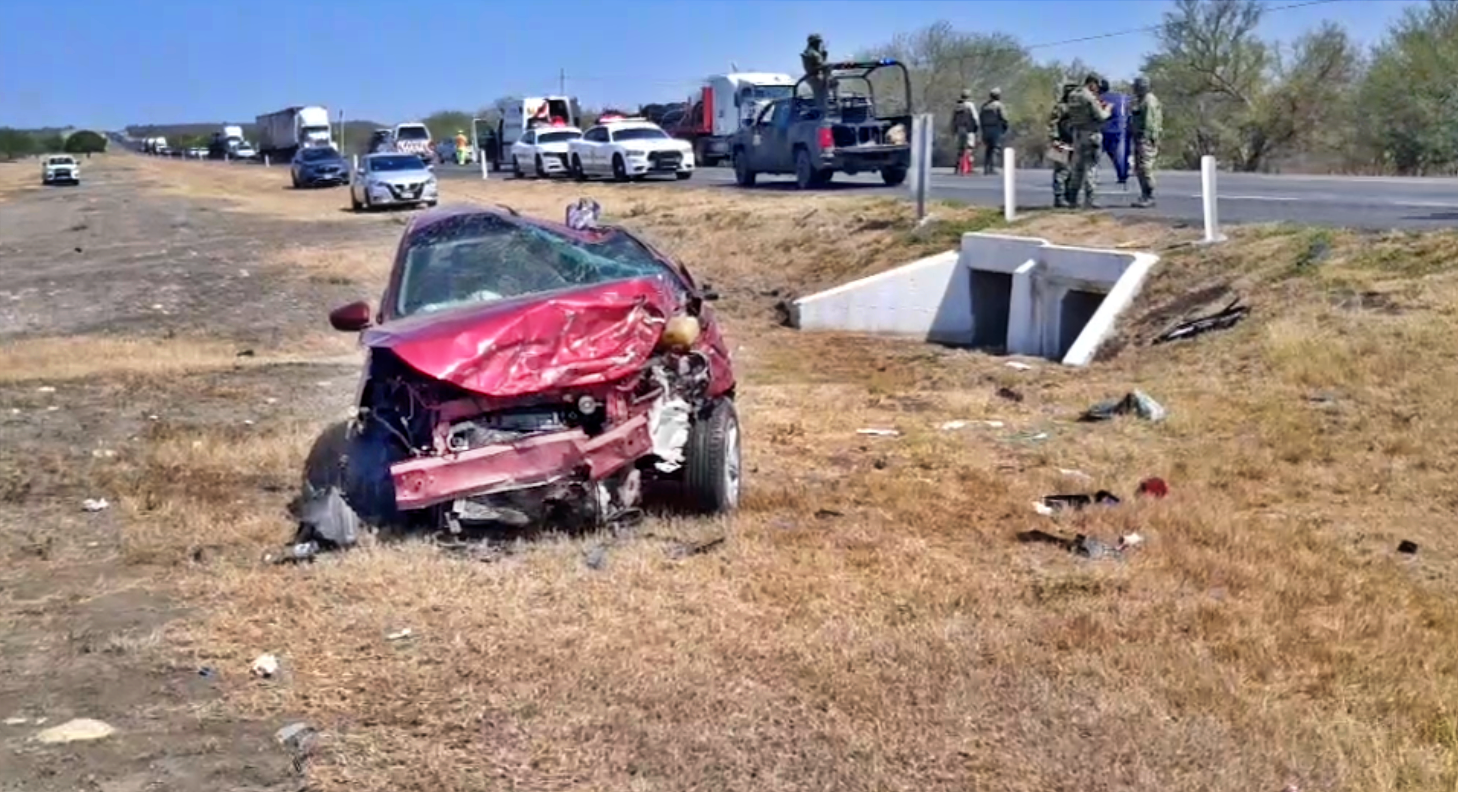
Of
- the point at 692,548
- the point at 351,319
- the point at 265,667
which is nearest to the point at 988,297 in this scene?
the point at 351,319

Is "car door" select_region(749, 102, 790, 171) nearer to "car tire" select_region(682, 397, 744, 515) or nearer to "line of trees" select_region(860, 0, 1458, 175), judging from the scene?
"line of trees" select_region(860, 0, 1458, 175)

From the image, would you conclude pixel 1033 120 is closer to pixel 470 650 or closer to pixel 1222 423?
pixel 1222 423

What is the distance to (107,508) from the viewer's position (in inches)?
359

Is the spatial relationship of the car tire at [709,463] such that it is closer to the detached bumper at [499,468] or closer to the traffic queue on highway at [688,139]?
the detached bumper at [499,468]

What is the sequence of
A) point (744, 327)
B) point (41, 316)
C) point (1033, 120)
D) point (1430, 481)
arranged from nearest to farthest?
1. point (1430, 481)
2. point (744, 327)
3. point (41, 316)
4. point (1033, 120)

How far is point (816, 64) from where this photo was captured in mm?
28922

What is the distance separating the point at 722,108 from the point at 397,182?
11849 mm

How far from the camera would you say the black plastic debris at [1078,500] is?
8477 mm

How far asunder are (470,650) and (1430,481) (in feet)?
17.6

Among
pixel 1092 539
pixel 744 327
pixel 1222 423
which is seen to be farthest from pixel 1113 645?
pixel 744 327

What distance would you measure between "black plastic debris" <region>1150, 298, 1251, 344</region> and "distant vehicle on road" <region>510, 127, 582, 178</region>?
1316 inches

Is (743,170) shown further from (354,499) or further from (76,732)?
(76,732)

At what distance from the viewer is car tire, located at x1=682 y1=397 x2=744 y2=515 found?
807cm

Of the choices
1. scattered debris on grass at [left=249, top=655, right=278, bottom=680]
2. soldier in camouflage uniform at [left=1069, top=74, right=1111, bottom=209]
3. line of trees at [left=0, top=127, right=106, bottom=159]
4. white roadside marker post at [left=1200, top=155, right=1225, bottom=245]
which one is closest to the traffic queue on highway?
soldier in camouflage uniform at [left=1069, top=74, right=1111, bottom=209]
